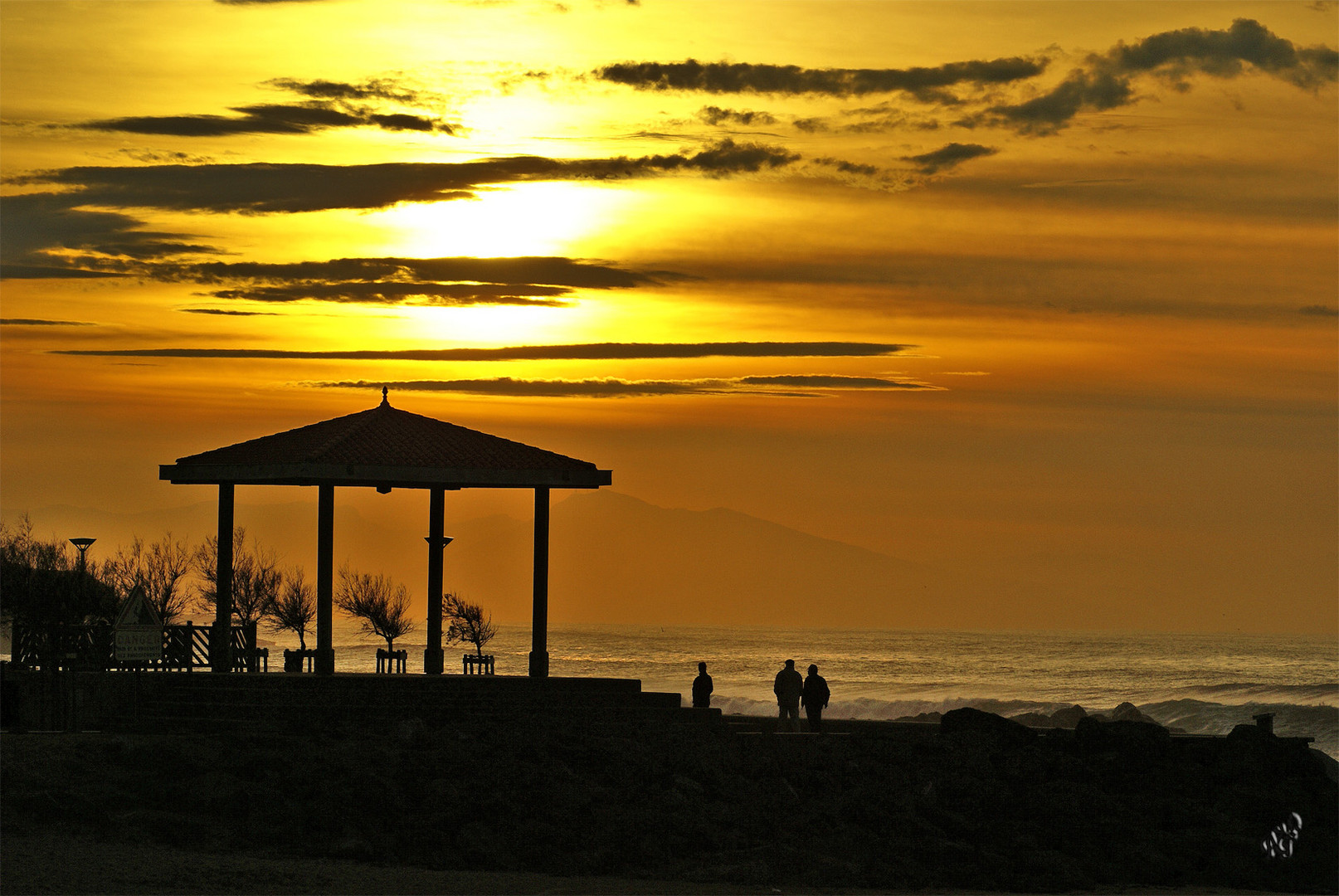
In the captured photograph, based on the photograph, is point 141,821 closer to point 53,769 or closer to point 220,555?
point 53,769

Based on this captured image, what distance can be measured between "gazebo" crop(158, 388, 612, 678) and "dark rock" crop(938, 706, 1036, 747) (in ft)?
21.0

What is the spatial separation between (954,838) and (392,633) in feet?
105

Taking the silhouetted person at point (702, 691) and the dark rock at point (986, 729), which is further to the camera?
the silhouetted person at point (702, 691)

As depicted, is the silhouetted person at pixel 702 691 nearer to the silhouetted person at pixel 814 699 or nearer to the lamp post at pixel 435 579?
the silhouetted person at pixel 814 699

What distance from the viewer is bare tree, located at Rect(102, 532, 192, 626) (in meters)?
60.5

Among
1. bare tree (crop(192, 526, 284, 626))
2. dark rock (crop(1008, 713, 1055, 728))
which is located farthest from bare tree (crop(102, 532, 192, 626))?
dark rock (crop(1008, 713, 1055, 728))

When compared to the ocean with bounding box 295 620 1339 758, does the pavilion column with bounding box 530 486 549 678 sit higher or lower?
higher

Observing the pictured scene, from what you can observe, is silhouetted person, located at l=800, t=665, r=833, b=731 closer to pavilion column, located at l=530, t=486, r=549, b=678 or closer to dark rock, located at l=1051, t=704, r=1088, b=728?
pavilion column, located at l=530, t=486, r=549, b=678

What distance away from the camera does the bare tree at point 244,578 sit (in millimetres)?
55094

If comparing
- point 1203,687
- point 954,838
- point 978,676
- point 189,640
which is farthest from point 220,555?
point 978,676

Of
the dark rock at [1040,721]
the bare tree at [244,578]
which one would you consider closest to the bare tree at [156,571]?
the bare tree at [244,578]

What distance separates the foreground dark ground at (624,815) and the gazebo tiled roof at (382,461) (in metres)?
4.55

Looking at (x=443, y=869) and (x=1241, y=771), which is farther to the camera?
(x=1241, y=771)

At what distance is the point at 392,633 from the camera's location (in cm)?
4831
